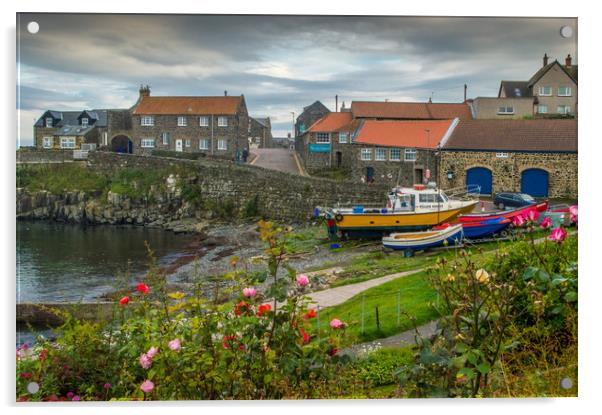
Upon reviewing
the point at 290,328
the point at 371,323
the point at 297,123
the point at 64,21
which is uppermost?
the point at 64,21

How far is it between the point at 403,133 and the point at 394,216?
1.82 metres

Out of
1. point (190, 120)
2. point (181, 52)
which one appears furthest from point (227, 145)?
point (181, 52)

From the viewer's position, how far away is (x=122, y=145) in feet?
55.3

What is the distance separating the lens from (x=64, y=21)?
5418mm

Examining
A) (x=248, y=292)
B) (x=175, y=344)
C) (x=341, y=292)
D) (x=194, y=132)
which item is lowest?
(x=341, y=292)

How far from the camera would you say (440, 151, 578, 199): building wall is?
20.5 feet

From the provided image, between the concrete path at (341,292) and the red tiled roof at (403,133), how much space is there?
7.22 feet

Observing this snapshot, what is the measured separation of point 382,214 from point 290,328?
8.98 metres

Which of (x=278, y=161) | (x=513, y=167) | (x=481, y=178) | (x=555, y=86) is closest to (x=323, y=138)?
(x=278, y=161)

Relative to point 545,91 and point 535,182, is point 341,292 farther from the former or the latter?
point 545,91

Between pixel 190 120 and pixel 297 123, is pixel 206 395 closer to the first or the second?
pixel 297 123

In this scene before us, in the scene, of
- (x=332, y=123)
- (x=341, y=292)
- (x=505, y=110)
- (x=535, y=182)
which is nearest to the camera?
(x=535, y=182)

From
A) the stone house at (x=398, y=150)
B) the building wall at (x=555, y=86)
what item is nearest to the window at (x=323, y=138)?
the stone house at (x=398, y=150)

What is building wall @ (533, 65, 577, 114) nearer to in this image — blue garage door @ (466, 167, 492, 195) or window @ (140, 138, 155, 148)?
blue garage door @ (466, 167, 492, 195)
